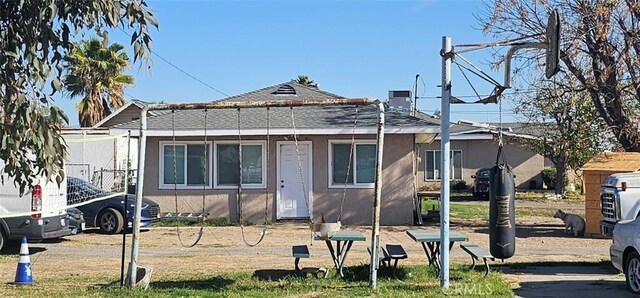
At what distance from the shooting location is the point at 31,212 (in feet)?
44.7

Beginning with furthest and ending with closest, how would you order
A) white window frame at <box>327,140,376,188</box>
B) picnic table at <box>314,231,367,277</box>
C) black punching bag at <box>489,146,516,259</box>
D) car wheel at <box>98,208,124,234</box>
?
white window frame at <box>327,140,376,188</box> < car wheel at <box>98,208,124,234</box> < picnic table at <box>314,231,367,277</box> < black punching bag at <box>489,146,516,259</box>

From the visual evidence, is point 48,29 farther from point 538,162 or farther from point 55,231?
point 538,162

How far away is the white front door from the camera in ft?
67.3

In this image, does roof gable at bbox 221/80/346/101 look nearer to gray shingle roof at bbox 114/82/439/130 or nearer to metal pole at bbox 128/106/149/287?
gray shingle roof at bbox 114/82/439/130

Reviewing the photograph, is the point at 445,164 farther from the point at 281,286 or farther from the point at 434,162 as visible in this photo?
the point at 434,162

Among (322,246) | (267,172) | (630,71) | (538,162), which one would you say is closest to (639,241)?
(322,246)

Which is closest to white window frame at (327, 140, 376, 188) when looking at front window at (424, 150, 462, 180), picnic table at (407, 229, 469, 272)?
picnic table at (407, 229, 469, 272)

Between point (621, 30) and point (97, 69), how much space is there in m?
24.1

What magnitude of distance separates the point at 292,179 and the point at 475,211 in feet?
29.3

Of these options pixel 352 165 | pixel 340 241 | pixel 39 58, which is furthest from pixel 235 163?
pixel 39 58

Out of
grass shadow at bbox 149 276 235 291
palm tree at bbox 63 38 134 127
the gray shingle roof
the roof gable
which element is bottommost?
Result: grass shadow at bbox 149 276 235 291

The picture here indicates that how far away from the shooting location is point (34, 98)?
15.6 feet

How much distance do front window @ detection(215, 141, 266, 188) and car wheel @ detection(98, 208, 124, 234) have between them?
329 cm

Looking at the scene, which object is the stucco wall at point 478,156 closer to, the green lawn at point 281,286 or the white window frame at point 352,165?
the white window frame at point 352,165
